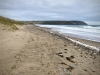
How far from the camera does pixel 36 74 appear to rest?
300 centimetres

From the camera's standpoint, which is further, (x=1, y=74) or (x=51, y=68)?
(x=51, y=68)

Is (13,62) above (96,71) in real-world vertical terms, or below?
above

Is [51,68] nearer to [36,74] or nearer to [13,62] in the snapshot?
[36,74]

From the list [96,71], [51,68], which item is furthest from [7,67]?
[96,71]

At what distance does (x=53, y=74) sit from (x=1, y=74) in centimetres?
159

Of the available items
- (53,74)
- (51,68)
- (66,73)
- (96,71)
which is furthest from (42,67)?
(96,71)

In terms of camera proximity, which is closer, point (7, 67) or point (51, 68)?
point (7, 67)

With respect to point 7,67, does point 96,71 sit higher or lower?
lower

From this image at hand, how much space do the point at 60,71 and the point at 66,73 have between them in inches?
8.5

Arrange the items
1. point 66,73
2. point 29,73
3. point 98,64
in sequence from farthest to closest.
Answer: point 98,64 → point 66,73 → point 29,73

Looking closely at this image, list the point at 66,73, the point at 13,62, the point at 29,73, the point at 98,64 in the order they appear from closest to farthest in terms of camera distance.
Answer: the point at 29,73
the point at 66,73
the point at 13,62
the point at 98,64

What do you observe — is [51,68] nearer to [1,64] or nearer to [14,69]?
[14,69]

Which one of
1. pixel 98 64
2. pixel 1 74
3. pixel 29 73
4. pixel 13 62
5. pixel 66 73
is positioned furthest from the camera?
pixel 98 64

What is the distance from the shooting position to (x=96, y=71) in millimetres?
3744
